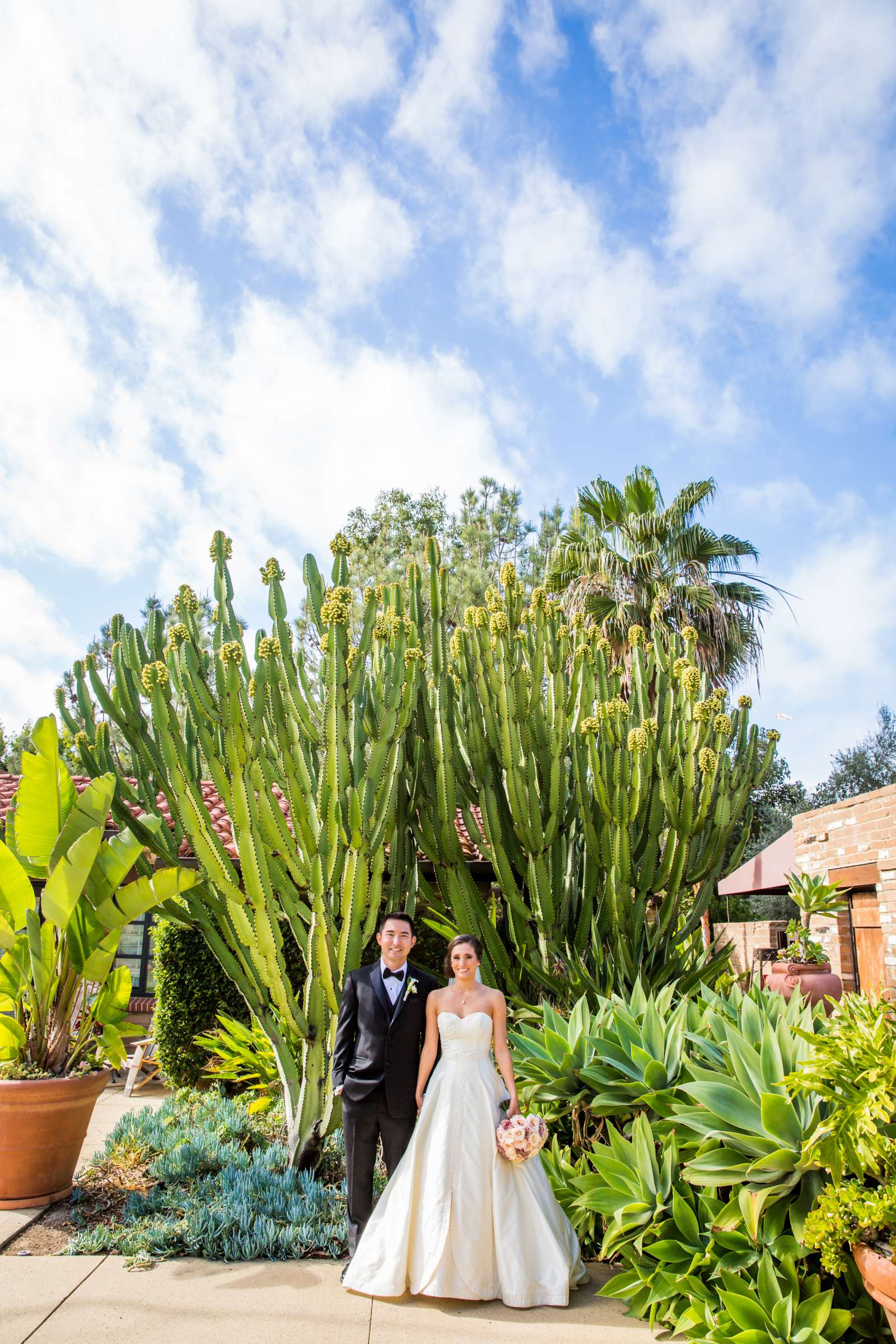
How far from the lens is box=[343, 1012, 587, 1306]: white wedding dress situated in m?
3.50

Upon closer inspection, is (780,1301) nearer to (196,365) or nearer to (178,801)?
(178,801)

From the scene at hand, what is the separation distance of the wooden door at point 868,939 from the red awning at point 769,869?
1963 millimetres

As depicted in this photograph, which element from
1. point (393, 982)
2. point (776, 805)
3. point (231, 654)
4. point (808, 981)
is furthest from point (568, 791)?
point (776, 805)

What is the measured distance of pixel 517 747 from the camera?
5.93 m

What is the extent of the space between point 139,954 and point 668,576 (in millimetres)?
10296

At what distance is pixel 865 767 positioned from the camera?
23359 mm

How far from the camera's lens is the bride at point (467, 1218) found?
3.51 m

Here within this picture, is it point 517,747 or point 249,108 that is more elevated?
point 249,108

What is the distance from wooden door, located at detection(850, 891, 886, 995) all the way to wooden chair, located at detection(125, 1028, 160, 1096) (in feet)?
23.2

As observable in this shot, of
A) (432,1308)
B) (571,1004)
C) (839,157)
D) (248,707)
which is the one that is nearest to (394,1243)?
(432,1308)

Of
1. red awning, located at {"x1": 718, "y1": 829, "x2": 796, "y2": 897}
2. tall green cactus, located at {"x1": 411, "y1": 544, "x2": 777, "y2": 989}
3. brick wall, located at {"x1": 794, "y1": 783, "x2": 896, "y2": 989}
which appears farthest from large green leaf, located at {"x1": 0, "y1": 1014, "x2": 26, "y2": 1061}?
red awning, located at {"x1": 718, "y1": 829, "x2": 796, "y2": 897}

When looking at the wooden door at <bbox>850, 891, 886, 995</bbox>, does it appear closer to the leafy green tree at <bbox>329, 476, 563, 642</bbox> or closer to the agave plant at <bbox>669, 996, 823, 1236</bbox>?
the agave plant at <bbox>669, 996, 823, 1236</bbox>

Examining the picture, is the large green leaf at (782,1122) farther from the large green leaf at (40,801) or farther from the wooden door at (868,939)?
the wooden door at (868,939)

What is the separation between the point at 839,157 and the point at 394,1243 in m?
7.05
